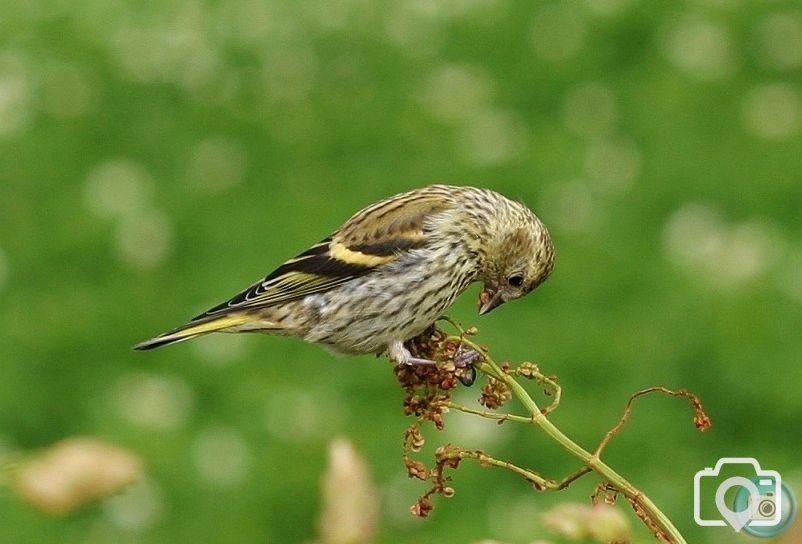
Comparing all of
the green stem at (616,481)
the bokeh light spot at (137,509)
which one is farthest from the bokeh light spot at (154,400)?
the green stem at (616,481)

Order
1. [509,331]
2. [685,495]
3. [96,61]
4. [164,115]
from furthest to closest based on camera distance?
[96,61]
[164,115]
[509,331]
[685,495]

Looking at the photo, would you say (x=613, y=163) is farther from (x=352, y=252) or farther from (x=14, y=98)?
(x=352, y=252)

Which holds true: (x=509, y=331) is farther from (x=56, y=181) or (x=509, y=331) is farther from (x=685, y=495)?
(x=56, y=181)

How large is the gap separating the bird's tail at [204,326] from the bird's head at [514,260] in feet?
1.84

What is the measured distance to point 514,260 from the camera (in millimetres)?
3695

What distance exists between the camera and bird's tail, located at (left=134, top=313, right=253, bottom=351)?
326 cm

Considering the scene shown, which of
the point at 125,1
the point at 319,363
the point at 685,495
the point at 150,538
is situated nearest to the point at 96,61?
the point at 125,1

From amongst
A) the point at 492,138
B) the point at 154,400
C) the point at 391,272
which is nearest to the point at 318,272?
the point at 391,272

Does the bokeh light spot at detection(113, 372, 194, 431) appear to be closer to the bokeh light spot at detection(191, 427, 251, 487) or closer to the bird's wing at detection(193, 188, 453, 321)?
the bokeh light spot at detection(191, 427, 251, 487)

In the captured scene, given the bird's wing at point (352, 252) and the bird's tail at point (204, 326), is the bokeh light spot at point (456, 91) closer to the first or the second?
the bird's wing at point (352, 252)

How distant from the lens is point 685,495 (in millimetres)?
5914

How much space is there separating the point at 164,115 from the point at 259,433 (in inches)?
127

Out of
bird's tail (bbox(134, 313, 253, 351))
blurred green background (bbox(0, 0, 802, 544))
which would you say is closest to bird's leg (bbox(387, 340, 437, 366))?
bird's tail (bbox(134, 313, 253, 351))

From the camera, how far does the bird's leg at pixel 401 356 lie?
8.91 feet
